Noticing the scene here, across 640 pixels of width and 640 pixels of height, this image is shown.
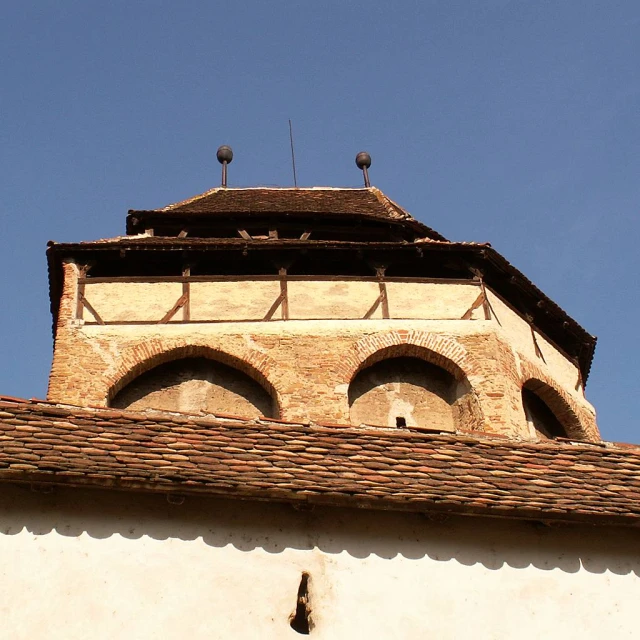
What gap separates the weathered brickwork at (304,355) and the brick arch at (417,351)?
0.06ft

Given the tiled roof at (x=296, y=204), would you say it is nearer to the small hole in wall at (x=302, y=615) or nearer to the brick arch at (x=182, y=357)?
the brick arch at (x=182, y=357)

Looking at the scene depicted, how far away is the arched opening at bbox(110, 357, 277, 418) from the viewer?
681 inches

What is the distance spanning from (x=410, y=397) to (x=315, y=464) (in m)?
8.94

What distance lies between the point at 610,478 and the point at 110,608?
478 centimetres

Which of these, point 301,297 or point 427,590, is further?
point 301,297

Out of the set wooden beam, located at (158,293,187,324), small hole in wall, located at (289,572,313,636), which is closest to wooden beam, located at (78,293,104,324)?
wooden beam, located at (158,293,187,324)

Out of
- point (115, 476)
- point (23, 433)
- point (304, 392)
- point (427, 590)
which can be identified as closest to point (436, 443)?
point (427, 590)

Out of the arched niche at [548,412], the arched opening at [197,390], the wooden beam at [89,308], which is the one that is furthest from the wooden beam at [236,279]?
the arched niche at [548,412]

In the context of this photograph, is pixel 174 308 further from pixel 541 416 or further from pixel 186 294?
pixel 541 416

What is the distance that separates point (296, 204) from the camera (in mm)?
22828

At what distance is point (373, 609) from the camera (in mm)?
8133

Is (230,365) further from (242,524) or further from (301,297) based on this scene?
(242,524)

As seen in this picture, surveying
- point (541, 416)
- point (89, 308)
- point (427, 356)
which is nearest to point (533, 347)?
point (541, 416)

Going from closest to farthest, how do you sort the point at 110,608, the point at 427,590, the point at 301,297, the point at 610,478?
the point at 110,608 → the point at 427,590 → the point at 610,478 → the point at 301,297
